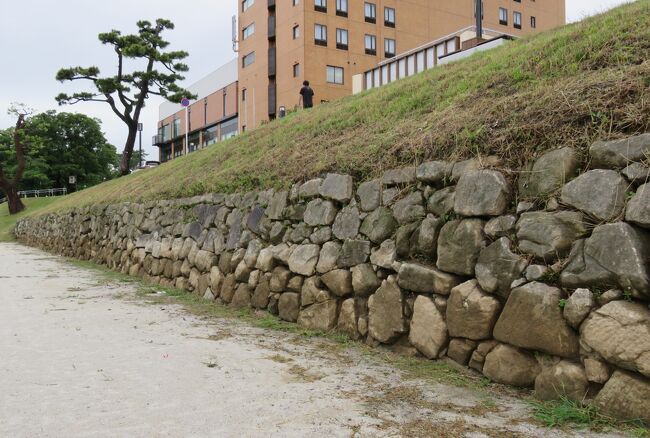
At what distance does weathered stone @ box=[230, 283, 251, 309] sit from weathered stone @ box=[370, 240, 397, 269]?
8.15 feet

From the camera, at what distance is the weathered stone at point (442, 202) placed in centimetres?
455

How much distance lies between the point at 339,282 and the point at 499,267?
1.99m

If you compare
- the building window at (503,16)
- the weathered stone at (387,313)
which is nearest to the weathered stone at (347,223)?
the weathered stone at (387,313)

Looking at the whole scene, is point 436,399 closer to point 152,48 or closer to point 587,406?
point 587,406

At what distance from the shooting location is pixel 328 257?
5.76 m

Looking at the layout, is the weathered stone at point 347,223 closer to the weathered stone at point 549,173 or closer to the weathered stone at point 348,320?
the weathered stone at point 348,320

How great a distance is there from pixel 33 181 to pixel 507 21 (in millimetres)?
42514

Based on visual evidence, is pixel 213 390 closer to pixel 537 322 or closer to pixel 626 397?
pixel 537 322

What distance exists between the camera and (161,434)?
10.1 feet

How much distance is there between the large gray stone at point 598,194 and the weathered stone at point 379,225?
1796mm

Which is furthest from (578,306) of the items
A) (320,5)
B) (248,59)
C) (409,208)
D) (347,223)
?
(248,59)

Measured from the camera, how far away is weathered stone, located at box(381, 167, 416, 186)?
516 cm

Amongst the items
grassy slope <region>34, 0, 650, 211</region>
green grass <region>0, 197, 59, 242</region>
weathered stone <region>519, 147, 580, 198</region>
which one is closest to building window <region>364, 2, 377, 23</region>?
green grass <region>0, 197, 59, 242</region>

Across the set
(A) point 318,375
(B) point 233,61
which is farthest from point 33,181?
(A) point 318,375
